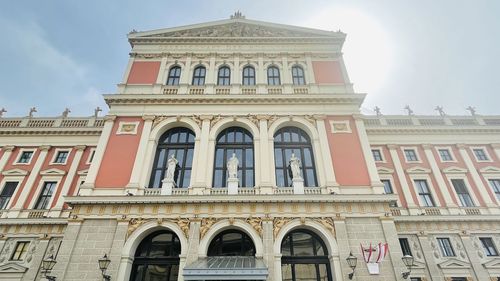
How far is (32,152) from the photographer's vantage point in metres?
24.7

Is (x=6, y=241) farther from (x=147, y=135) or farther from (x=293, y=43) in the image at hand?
(x=293, y=43)

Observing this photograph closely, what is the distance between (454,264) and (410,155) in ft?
29.8

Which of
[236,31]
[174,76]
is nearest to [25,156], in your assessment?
[174,76]

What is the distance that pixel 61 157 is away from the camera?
24797 millimetres

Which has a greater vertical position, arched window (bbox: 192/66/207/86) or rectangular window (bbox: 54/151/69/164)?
arched window (bbox: 192/66/207/86)

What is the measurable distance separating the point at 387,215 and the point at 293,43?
15139 mm

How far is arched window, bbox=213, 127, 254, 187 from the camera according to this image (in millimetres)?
17781

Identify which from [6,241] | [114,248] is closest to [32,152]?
[6,241]

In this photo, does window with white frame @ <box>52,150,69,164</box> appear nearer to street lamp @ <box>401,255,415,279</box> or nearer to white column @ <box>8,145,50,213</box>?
white column @ <box>8,145,50,213</box>

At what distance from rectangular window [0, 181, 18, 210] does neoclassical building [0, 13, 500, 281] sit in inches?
3.3

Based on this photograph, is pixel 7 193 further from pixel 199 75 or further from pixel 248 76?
pixel 248 76

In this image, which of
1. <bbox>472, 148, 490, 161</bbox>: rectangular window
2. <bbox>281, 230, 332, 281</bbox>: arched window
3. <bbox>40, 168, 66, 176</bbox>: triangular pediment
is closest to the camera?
<bbox>281, 230, 332, 281</bbox>: arched window

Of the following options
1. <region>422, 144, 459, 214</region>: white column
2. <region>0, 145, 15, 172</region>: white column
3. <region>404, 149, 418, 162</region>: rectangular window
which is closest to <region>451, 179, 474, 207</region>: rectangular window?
<region>422, 144, 459, 214</region>: white column

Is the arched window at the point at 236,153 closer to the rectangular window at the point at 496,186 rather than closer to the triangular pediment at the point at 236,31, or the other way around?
the triangular pediment at the point at 236,31
